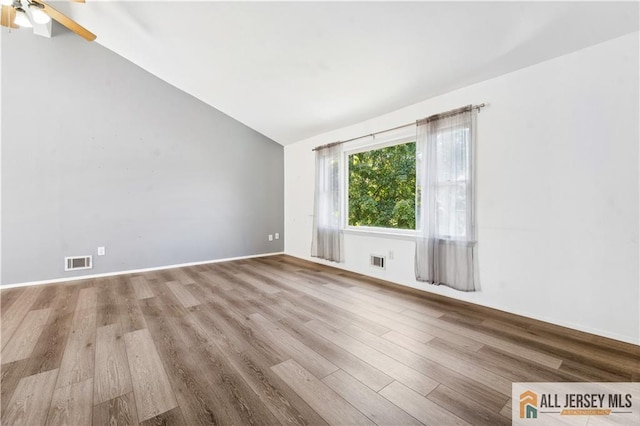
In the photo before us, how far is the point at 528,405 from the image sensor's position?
1.42 m

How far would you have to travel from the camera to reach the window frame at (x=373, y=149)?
3.54 metres

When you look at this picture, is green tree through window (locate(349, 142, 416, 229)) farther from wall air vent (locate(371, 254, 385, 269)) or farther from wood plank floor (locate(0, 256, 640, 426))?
wood plank floor (locate(0, 256, 640, 426))

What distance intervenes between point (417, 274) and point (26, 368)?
11.7 feet

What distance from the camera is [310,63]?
10.1 ft

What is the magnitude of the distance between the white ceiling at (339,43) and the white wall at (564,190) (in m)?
0.25

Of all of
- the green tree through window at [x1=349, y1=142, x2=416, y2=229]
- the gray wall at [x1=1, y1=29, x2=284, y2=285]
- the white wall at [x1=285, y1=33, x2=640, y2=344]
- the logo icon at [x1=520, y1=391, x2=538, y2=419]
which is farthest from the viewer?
the green tree through window at [x1=349, y1=142, x2=416, y2=229]

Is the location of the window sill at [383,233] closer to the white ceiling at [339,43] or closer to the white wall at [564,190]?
the white wall at [564,190]

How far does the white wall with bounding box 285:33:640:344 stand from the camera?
2.05 metres

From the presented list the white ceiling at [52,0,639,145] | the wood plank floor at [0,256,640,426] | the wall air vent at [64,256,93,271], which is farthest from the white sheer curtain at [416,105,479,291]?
the wall air vent at [64,256,93,271]

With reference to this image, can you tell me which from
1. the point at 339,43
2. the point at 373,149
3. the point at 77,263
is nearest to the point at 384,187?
the point at 373,149

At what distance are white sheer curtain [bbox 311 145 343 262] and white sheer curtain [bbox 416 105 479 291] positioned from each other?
5.01 ft

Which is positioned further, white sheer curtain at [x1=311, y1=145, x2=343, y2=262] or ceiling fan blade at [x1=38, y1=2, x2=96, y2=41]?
white sheer curtain at [x1=311, y1=145, x2=343, y2=262]

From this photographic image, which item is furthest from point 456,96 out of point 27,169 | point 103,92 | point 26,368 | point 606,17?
point 27,169

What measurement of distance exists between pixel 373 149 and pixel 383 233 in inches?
54.7
